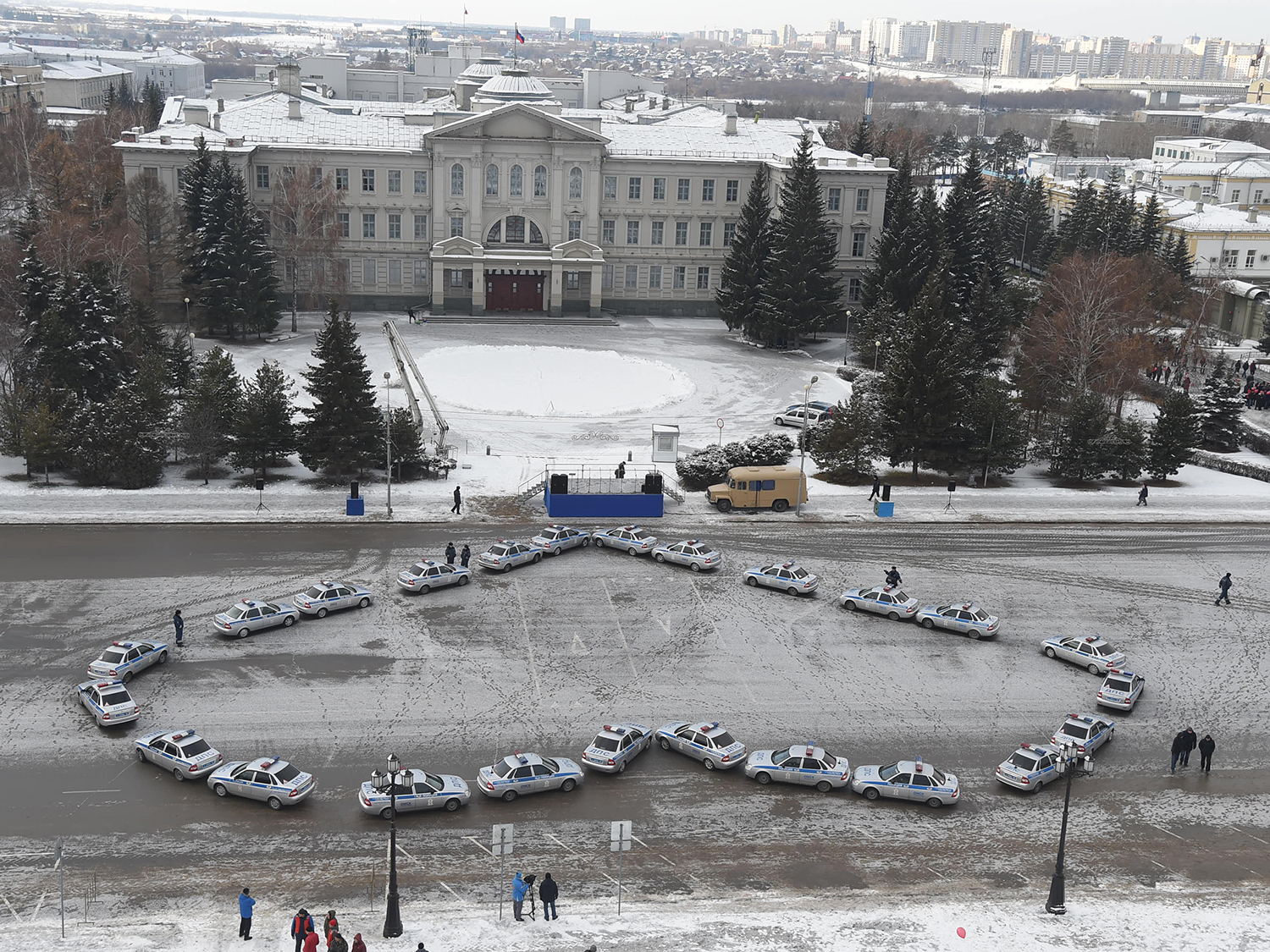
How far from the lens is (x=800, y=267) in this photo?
8456cm

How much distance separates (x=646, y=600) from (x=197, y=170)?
52.6m

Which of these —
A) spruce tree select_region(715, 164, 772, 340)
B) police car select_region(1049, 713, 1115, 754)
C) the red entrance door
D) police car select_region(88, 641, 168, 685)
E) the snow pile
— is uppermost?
spruce tree select_region(715, 164, 772, 340)

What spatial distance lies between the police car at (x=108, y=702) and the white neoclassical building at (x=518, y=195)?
56.3 m

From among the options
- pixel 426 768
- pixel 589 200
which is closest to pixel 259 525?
pixel 426 768

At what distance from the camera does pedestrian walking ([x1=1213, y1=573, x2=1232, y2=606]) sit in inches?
1828

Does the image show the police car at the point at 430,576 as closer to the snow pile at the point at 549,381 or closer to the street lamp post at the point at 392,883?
the street lamp post at the point at 392,883

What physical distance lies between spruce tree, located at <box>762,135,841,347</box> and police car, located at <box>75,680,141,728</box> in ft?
184

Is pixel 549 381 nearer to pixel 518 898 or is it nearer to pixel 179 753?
pixel 179 753

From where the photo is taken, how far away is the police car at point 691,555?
4844 cm

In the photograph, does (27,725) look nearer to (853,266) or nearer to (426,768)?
(426,768)

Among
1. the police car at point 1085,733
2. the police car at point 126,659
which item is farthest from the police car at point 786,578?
the police car at point 126,659

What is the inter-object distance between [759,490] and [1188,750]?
23.4 m

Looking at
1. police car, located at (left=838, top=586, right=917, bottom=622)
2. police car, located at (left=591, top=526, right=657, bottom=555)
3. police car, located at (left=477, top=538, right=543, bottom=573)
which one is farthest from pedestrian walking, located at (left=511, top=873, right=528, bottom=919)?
police car, located at (left=591, top=526, right=657, bottom=555)

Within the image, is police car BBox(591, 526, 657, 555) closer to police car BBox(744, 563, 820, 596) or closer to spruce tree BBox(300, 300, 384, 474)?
police car BBox(744, 563, 820, 596)
